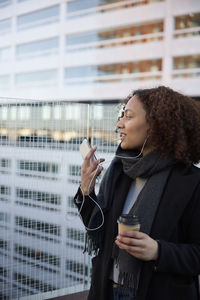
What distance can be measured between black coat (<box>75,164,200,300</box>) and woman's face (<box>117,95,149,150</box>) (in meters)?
0.20

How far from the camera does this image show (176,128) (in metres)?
1.18

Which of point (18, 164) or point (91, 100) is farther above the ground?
point (91, 100)

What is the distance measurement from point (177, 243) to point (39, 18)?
940 inches

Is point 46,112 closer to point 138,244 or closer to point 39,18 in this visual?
point 138,244

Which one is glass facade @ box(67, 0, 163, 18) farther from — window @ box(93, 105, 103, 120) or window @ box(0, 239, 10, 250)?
window @ box(0, 239, 10, 250)

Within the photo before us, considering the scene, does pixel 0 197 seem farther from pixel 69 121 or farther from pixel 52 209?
pixel 69 121

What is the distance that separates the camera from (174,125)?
3.85ft

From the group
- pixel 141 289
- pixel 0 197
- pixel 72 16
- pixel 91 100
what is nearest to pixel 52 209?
pixel 0 197

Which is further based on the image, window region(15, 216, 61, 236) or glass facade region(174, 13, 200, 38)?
glass facade region(174, 13, 200, 38)

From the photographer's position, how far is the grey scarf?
3.67 ft

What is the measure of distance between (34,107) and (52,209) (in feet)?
2.53

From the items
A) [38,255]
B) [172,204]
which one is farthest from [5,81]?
[172,204]

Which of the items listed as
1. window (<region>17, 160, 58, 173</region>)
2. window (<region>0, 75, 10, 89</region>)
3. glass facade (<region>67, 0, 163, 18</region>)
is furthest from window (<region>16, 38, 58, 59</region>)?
window (<region>17, 160, 58, 173</region>)

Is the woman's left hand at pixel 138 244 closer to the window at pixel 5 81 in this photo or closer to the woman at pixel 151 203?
the woman at pixel 151 203
